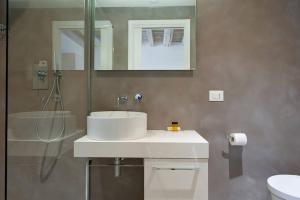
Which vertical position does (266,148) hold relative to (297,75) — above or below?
below

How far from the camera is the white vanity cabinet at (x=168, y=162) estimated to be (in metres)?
1.42

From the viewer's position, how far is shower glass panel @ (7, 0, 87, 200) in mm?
1542

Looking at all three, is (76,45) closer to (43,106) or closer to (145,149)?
(43,106)

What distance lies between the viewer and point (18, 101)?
154 cm

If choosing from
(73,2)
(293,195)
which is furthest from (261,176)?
(73,2)

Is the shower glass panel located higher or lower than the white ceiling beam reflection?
lower

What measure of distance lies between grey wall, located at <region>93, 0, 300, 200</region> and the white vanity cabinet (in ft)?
1.71

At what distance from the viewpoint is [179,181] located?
142cm

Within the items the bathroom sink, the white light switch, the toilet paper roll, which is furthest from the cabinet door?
the white light switch

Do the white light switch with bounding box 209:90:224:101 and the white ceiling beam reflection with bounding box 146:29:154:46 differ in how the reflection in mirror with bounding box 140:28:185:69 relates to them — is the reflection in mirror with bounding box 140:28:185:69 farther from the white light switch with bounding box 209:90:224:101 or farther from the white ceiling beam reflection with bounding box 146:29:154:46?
the white light switch with bounding box 209:90:224:101

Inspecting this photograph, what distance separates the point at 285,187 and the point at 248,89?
31.3 inches

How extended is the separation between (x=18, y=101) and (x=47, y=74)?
29 centimetres

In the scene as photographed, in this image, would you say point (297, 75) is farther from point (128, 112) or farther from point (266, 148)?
point (128, 112)

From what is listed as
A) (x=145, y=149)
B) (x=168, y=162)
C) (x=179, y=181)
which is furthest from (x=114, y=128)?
(x=179, y=181)
